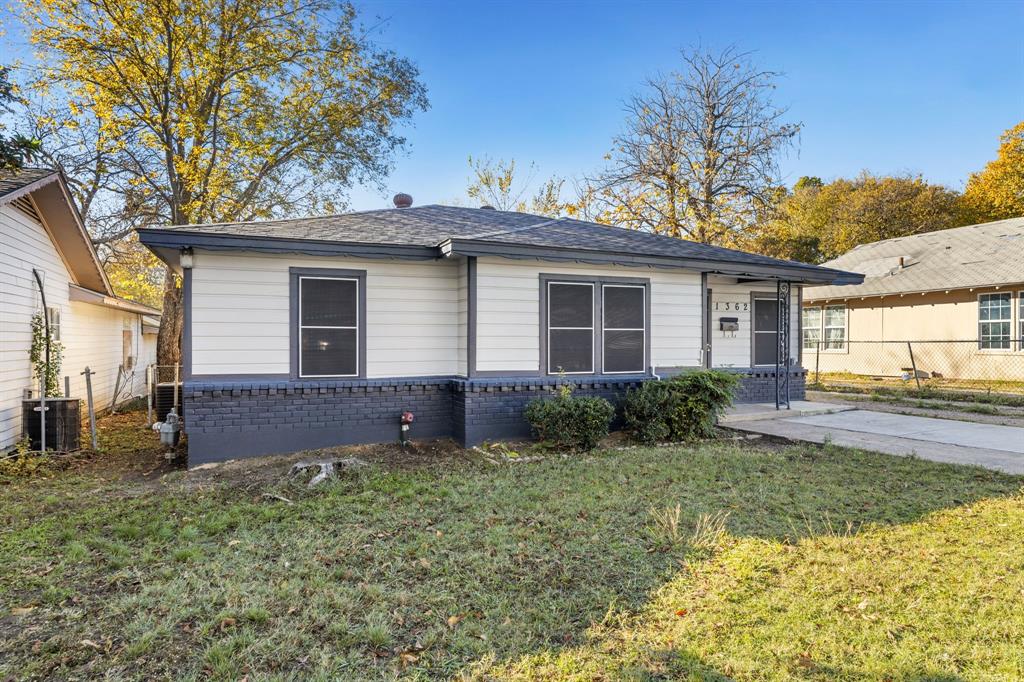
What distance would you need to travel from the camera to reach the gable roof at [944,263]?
47.9 ft

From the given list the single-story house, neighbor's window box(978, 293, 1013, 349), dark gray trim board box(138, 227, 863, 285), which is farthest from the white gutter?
neighbor's window box(978, 293, 1013, 349)

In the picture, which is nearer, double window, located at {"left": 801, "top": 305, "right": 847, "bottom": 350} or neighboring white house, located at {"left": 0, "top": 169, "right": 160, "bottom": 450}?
neighboring white house, located at {"left": 0, "top": 169, "right": 160, "bottom": 450}

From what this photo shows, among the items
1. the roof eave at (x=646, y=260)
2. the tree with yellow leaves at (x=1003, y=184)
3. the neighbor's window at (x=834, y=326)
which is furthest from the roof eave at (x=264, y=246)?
the tree with yellow leaves at (x=1003, y=184)

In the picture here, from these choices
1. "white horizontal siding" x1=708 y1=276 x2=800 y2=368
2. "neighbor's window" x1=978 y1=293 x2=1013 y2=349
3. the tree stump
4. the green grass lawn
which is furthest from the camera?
"neighbor's window" x1=978 y1=293 x2=1013 y2=349

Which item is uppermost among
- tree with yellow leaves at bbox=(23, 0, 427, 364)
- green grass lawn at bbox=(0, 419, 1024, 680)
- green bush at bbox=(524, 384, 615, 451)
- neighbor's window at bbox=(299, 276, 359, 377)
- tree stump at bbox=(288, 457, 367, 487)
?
tree with yellow leaves at bbox=(23, 0, 427, 364)

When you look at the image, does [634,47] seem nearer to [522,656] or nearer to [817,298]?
[817,298]

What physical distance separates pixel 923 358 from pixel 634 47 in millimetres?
12331

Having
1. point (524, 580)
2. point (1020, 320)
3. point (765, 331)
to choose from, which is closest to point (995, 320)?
point (1020, 320)

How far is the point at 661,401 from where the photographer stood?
748 cm

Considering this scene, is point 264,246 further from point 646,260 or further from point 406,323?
point 646,260

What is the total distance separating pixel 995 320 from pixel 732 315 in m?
9.48

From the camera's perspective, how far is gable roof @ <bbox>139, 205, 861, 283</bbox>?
6527mm

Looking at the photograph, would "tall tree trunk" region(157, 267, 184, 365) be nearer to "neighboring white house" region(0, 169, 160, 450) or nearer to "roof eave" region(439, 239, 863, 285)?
"neighboring white house" region(0, 169, 160, 450)

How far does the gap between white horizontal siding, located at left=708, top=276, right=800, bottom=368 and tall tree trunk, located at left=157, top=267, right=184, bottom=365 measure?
11.6 m
